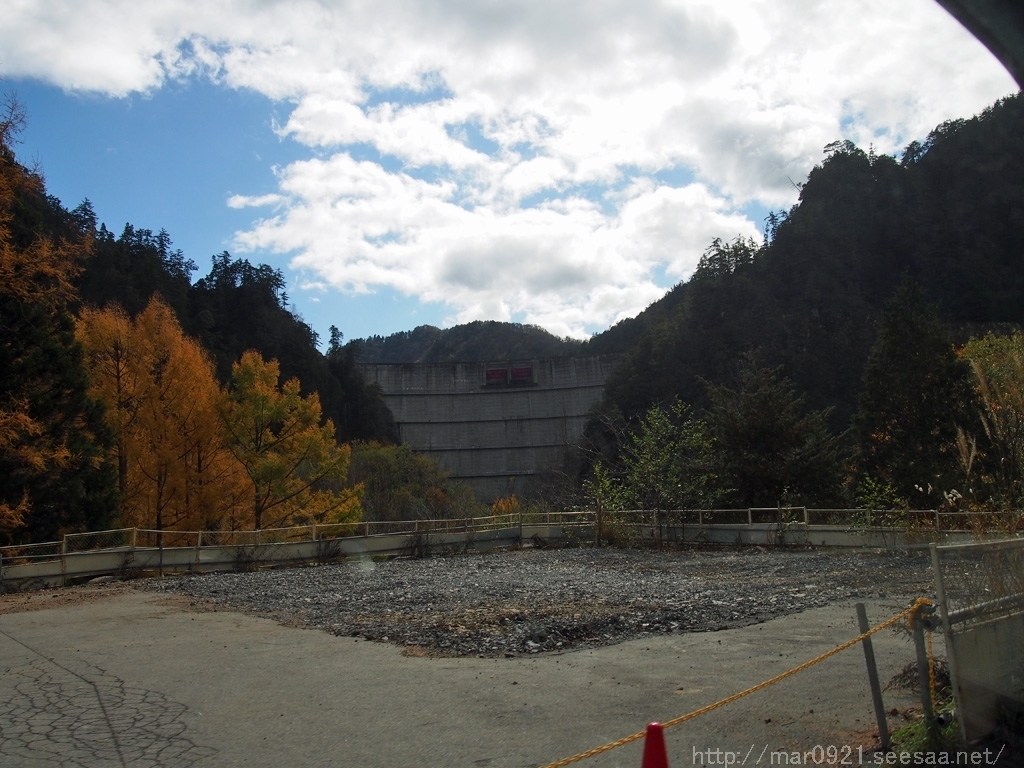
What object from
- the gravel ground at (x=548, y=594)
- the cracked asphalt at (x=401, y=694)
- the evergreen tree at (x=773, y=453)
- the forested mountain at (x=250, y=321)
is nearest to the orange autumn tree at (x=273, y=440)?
the gravel ground at (x=548, y=594)

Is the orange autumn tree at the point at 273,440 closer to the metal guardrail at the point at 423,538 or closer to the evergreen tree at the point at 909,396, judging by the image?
the metal guardrail at the point at 423,538

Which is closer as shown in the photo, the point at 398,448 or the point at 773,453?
the point at 773,453

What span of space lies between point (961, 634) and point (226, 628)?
8408 millimetres

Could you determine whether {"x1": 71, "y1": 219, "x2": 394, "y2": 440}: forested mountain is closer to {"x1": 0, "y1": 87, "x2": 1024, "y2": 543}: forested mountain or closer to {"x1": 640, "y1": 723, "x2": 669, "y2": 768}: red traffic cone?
{"x1": 0, "y1": 87, "x2": 1024, "y2": 543}: forested mountain

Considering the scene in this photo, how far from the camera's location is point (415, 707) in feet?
19.2

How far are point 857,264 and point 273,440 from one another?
225 ft

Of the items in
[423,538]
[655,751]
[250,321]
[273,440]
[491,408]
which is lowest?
[423,538]

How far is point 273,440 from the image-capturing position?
3186cm

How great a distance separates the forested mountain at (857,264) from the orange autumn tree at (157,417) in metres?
52.0

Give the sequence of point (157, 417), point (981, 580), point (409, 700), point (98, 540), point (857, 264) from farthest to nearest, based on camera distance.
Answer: point (857, 264) < point (157, 417) < point (98, 540) < point (409, 700) < point (981, 580)

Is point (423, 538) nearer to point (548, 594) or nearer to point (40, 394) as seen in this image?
point (40, 394)

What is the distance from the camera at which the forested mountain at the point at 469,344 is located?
154m

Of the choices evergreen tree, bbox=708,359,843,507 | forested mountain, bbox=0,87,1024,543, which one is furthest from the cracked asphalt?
evergreen tree, bbox=708,359,843,507

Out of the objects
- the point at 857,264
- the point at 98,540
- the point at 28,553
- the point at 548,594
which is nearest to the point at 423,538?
the point at 98,540
